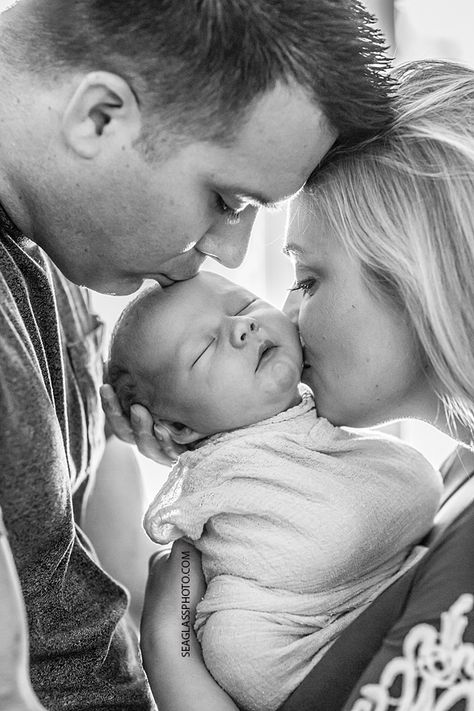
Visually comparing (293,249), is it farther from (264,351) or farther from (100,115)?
(100,115)

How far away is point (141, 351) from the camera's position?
1.36 meters

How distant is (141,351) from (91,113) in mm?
387

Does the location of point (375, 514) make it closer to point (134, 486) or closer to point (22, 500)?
point (22, 500)

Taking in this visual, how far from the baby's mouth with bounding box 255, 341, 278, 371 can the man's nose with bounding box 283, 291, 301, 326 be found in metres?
0.08

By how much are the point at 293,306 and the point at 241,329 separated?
0.14m

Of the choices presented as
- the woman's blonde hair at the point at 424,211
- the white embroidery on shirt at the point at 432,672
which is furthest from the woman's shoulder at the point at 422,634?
the woman's blonde hair at the point at 424,211

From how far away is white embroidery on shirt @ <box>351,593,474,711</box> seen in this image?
3.11 feet

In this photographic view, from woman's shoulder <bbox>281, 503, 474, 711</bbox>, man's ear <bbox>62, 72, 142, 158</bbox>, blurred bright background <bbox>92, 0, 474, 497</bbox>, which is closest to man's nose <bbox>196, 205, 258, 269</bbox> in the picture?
man's ear <bbox>62, 72, 142, 158</bbox>

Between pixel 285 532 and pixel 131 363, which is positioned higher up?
pixel 131 363

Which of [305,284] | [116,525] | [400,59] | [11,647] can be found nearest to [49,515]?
[11,647]

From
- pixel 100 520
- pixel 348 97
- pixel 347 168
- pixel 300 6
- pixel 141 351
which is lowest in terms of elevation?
pixel 100 520

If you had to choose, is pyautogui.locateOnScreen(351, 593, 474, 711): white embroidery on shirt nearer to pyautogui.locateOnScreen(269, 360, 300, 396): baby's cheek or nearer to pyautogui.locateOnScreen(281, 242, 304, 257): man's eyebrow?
pyautogui.locateOnScreen(269, 360, 300, 396): baby's cheek

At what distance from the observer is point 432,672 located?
964 mm

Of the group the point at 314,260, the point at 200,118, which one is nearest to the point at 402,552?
the point at 314,260
